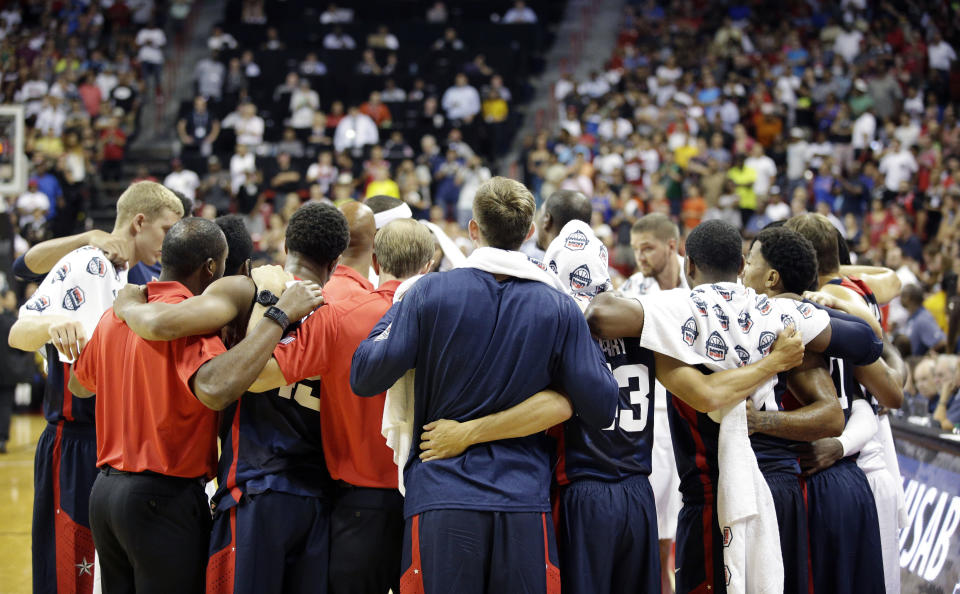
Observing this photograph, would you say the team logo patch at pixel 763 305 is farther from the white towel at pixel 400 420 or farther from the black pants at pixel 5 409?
the black pants at pixel 5 409

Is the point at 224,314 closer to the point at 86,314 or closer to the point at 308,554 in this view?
the point at 308,554

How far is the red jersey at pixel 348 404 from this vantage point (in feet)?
12.5

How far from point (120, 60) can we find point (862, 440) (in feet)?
68.8

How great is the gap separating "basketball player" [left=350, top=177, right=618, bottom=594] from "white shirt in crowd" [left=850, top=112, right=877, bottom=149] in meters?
15.8

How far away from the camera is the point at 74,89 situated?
68.1ft

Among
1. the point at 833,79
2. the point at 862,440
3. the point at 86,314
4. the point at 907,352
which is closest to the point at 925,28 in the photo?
the point at 833,79

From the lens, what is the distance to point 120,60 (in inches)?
867

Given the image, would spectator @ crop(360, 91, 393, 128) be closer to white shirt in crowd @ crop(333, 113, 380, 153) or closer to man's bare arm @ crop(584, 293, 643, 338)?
white shirt in crowd @ crop(333, 113, 380, 153)

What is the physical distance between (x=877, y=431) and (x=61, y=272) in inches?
156

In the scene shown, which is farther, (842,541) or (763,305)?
(842,541)

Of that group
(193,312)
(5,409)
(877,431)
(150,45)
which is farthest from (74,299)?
(150,45)

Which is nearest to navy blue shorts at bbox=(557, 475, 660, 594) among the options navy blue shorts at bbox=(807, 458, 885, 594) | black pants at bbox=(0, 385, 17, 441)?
navy blue shorts at bbox=(807, 458, 885, 594)

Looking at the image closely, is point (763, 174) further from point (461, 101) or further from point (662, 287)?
point (662, 287)

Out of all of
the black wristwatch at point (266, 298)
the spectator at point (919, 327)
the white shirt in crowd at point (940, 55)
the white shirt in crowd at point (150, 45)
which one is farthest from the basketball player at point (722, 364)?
the white shirt in crowd at point (150, 45)
